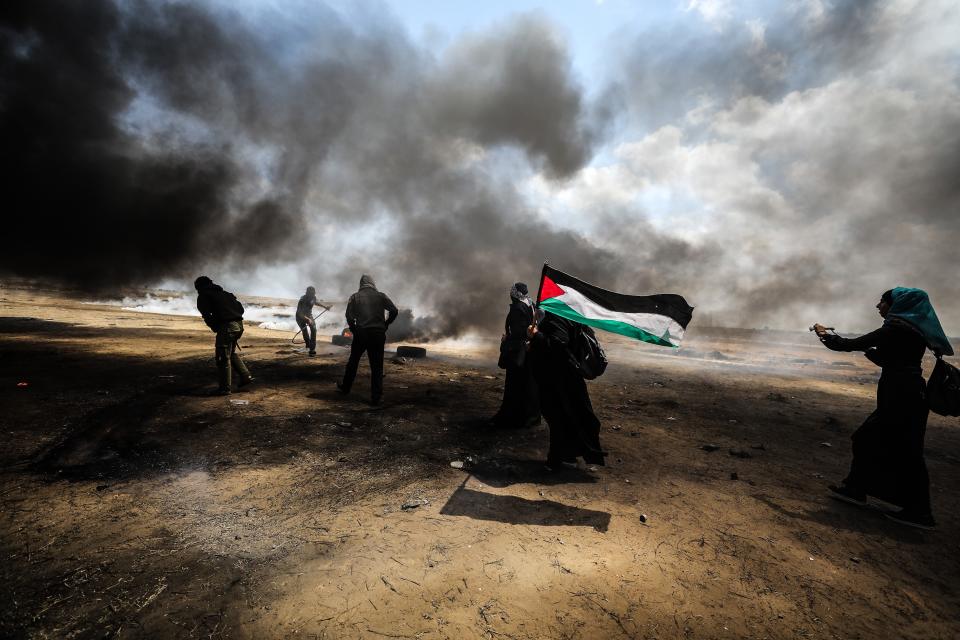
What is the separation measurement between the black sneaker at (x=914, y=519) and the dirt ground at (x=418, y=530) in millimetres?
87

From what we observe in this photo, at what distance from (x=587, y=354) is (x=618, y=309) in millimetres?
661

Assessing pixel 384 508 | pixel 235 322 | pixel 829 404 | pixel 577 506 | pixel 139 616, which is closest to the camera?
pixel 139 616

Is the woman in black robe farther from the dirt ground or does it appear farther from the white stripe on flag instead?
the white stripe on flag

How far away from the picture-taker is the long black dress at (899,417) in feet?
12.6

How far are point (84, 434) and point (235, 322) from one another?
8.15ft

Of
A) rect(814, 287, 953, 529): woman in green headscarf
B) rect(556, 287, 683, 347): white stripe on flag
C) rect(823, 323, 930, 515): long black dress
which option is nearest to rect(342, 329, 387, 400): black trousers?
rect(556, 287, 683, 347): white stripe on flag

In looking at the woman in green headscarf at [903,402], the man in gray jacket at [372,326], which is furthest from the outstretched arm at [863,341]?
the man in gray jacket at [372,326]

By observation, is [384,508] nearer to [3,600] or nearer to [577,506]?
[577,506]

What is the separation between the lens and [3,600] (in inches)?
91.4

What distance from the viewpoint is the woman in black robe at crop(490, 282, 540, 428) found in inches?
226

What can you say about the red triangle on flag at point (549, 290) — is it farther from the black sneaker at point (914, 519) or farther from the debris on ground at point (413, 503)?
the black sneaker at point (914, 519)

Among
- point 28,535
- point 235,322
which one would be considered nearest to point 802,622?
point 28,535

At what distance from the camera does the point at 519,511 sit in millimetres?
3701

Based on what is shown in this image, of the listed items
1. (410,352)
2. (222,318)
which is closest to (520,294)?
(222,318)
